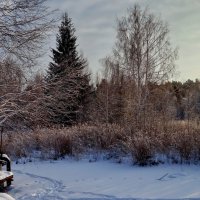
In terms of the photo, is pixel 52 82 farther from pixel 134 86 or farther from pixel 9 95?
pixel 134 86

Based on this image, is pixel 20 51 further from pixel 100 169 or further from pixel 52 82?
pixel 100 169

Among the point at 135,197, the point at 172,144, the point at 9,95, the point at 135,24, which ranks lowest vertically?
the point at 135,197

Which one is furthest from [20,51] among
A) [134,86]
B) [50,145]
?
[134,86]

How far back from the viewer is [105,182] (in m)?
10.1

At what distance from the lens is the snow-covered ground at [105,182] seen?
28.9 ft

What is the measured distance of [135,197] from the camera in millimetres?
8453

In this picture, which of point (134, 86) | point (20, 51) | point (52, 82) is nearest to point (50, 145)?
point (52, 82)

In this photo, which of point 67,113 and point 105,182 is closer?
point 105,182

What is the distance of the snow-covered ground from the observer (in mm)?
8797

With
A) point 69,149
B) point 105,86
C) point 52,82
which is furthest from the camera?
point 105,86

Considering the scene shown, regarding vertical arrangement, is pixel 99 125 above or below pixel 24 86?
below

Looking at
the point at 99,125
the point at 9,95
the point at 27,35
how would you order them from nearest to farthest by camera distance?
the point at 27,35, the point at 9,95, the point at 99,125

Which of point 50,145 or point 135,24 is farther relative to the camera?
point 135,24

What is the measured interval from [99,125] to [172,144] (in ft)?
14.2
